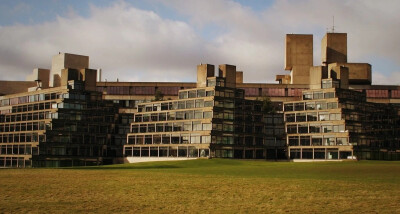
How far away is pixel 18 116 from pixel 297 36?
93.1 metres

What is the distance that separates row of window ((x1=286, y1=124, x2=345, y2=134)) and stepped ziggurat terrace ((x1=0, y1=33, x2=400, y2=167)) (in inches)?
9.6

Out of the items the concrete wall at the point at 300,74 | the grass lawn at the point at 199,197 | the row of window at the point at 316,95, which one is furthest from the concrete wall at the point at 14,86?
the grass lawn at the point at 199,197

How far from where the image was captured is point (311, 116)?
470 feet

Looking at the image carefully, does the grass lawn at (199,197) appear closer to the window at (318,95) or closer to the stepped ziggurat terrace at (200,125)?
the stepped ziggurat terrace at (200,125)

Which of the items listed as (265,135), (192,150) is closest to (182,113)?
(192,150)

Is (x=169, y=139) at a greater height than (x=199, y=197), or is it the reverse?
(x=169, y=139)

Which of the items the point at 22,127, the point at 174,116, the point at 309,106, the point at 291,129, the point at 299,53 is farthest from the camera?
the point at 299,53

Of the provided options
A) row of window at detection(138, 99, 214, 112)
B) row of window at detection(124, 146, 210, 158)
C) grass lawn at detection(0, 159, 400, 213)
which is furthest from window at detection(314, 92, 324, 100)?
grass lawn at detection(0, 159, 400, 213)

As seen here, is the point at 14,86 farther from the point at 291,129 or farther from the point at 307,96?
the point at 307,96

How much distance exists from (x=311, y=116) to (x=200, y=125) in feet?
94.1

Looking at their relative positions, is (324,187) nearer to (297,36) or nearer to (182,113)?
(182,113)

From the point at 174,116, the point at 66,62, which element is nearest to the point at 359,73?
the point at 174,116

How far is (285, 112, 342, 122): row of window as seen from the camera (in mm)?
138113

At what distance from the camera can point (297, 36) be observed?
7525 inches
